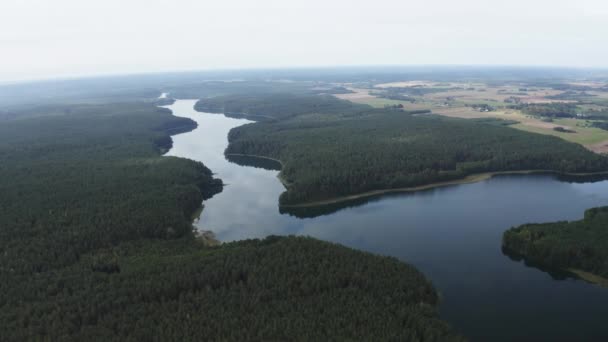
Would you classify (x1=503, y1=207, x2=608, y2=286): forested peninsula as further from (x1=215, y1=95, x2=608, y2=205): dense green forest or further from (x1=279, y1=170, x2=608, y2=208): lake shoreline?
(x1=215, y1=95, x2=608, y2=205): dense green forest

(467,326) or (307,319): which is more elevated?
(307,319)

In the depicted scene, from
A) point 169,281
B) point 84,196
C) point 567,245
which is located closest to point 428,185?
point 567,245

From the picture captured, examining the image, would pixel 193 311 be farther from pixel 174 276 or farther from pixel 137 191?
pixel 137 191

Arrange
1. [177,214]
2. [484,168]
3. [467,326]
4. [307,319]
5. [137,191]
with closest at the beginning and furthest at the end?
1. [307,319]
2. [467,326]
3. [177,214]
4. [137,191]
5. [484,168]

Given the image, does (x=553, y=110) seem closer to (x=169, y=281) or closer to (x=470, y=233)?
(x=470, y=233)

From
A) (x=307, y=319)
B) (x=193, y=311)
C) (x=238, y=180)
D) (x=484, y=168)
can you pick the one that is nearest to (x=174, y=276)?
(x=193, y=311)

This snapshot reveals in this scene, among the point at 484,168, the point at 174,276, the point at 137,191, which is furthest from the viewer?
the point at 484,168

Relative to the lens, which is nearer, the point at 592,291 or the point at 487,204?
the point at 592,291

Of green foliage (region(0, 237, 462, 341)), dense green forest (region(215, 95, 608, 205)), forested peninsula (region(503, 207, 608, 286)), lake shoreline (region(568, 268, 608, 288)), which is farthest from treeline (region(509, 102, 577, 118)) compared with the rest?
green foliage (region(0, 237, 462, 341))
